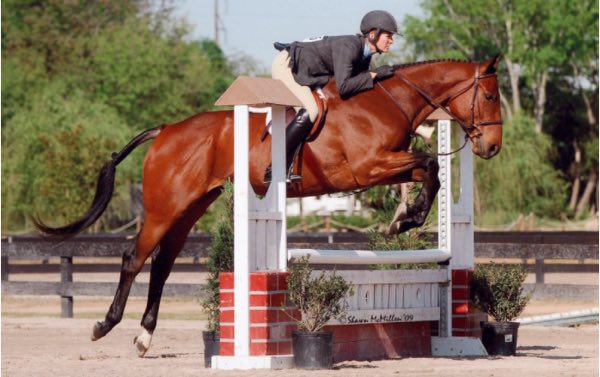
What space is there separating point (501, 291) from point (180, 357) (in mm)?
2496

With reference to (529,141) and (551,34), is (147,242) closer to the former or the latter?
(529,141)

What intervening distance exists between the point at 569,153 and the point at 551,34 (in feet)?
16.6

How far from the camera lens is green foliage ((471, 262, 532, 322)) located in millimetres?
10172

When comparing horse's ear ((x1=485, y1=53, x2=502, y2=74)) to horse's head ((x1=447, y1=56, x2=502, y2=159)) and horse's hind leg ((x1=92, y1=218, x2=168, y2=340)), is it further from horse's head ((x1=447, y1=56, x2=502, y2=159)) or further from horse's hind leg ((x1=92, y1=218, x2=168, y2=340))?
horse's hind leg ((x1=92, y1=218, x2=168, y2=340))

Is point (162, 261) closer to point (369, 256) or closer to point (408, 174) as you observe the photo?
point (369, 256)

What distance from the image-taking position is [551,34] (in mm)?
51688

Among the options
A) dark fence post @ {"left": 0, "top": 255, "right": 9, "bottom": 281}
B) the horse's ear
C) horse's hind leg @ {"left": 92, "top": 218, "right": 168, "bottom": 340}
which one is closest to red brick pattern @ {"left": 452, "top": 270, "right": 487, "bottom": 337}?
the horse's ear

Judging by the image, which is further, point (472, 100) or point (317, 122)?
point (472, 100)

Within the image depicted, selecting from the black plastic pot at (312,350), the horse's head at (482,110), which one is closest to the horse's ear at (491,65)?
the horse's head at (482,110)

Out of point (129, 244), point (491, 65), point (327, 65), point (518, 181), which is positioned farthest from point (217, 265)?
point (518, 181)

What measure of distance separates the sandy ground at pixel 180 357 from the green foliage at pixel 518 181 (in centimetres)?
2467

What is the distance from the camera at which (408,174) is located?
922cm

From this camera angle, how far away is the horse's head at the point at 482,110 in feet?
31.0

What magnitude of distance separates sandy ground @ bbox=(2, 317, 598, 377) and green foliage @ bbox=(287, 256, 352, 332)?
0.35m
